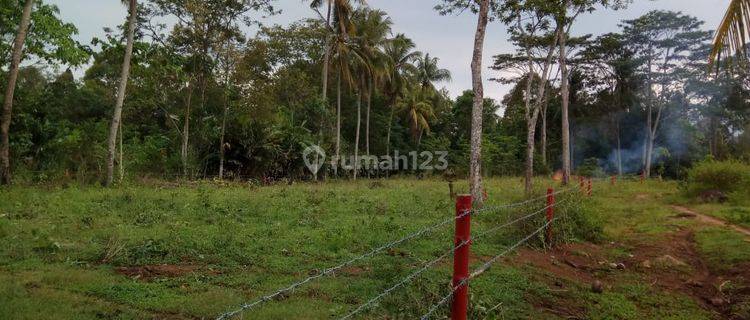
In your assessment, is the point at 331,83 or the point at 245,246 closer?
the point at 245,246

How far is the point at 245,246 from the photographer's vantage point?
7043 millimetres

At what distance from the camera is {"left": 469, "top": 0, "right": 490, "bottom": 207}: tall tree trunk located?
12758mm

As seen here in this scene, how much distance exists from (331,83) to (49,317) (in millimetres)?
29301

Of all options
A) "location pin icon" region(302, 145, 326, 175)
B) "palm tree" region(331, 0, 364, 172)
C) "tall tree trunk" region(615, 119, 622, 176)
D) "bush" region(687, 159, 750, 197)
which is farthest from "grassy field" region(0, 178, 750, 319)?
"tall tree trunk" region(615, 119, 622, 176)

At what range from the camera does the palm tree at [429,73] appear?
37.8m

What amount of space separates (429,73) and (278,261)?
109 ft

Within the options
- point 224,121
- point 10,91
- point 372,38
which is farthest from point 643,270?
point 372,38

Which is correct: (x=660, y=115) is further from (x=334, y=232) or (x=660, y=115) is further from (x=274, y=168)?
(x=334, y=232)

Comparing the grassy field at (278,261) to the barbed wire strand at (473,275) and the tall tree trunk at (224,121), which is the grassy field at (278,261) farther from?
the tall tree trunk at (224,121)

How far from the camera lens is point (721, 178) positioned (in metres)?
16.7

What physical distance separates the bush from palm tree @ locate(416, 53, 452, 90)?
858 inches

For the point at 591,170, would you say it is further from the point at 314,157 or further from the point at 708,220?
the point at 708,220

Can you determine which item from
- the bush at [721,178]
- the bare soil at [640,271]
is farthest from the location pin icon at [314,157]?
the bare soil at [640,271]

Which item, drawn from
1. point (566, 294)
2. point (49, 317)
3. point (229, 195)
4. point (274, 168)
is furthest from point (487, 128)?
point (49, 317)
